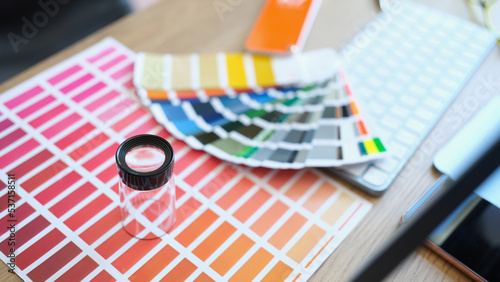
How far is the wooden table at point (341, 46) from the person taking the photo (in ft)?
2.16

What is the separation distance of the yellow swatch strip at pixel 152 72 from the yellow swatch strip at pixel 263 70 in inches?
6.6

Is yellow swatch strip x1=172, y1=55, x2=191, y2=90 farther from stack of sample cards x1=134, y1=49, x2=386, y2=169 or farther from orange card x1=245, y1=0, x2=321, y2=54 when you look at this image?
orange card x1=245, y1=0, x2=321, y2=54

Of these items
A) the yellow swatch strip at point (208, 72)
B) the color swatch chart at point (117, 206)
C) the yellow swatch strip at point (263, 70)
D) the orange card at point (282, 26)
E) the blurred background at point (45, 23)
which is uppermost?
the orange card at point (282, 26)

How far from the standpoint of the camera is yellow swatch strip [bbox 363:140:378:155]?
74cm

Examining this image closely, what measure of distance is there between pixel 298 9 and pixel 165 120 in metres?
0.39

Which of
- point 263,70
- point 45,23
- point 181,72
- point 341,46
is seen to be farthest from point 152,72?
point 45,23

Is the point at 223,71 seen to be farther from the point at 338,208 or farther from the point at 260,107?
the point at 338,208

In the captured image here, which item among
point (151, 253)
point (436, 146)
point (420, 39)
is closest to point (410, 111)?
point (436, 146)

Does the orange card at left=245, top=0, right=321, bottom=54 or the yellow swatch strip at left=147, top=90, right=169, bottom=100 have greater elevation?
the orange card at left=245, top=0, right=321, bottom=54

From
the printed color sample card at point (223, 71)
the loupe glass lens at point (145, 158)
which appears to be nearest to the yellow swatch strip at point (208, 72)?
the printed color sample card at point (223, 71)

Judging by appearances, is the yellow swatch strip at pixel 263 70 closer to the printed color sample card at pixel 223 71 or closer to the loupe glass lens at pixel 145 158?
the printed color sample card at pixel 223 71

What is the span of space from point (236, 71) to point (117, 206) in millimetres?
326

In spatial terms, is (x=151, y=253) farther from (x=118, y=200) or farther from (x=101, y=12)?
(x=101, y=12)

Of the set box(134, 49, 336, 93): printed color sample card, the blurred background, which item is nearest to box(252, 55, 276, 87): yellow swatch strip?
box(134, 49, 336, 93): printed color sample card
